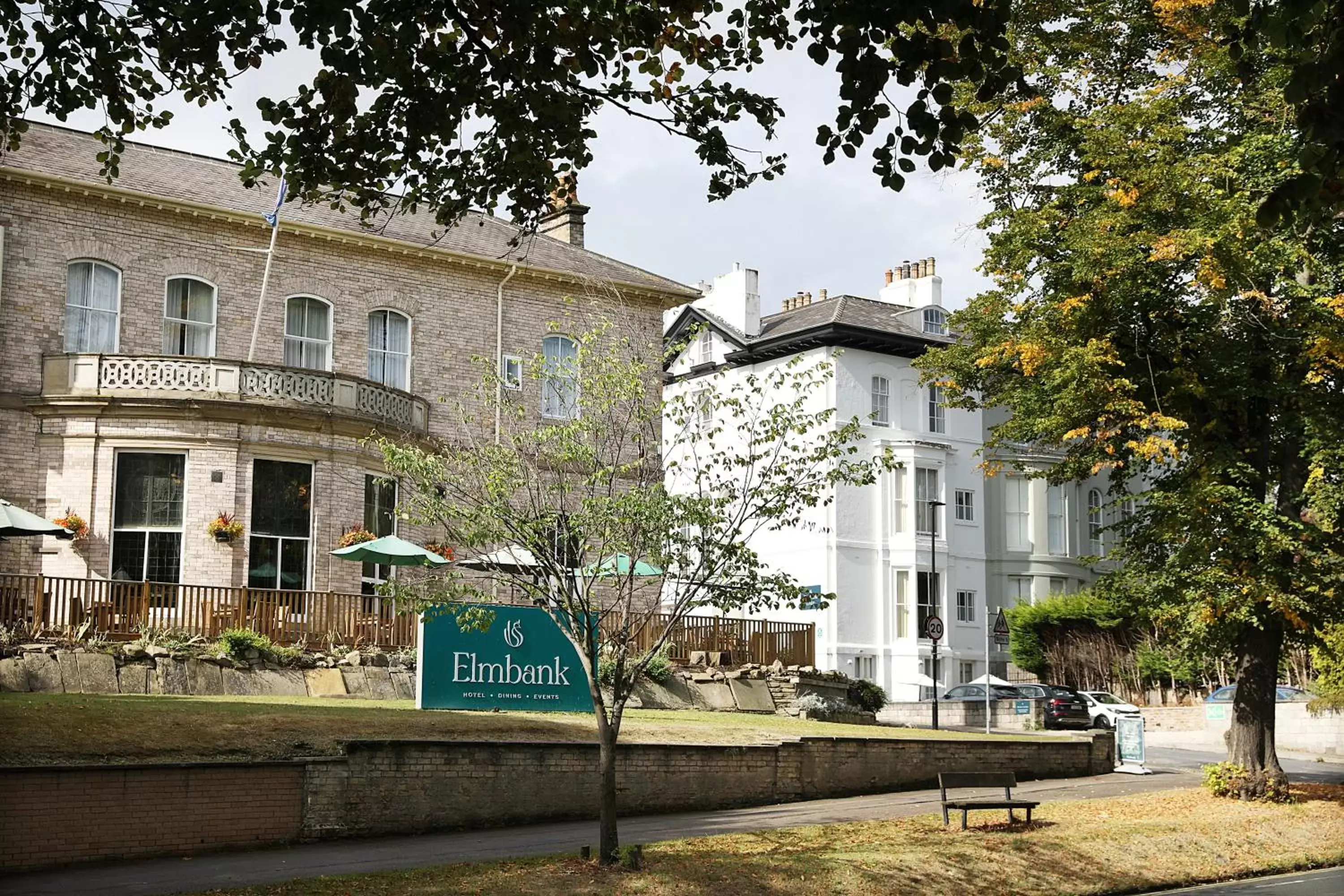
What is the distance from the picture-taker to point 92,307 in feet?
100.0

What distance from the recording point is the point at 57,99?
35.8ft

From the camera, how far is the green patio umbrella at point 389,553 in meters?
25.6

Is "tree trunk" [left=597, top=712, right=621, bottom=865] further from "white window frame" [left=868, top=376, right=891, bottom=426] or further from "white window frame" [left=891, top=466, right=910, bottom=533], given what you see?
"white window frame" [left=868, top=376, right=891, bottom=426]

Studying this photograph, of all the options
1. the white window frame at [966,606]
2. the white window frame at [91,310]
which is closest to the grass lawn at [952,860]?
the white window frame at [91,310]

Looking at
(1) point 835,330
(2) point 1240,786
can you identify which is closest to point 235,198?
(1) point 835,330

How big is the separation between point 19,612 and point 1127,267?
707 inches

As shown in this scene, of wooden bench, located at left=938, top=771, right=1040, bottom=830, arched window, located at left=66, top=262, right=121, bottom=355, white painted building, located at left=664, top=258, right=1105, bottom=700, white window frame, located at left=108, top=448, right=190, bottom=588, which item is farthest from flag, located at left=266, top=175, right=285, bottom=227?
wooden bench, located at left=938, top=771, right=1040, bottom=830

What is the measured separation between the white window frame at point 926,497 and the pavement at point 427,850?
81.5 feet

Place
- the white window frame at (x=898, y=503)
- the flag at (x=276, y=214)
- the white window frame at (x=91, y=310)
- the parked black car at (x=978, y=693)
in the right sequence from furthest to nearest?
the white window frame at (x=898, y=503)
the parked black car at (x=978, y=693)
the white window frame at (x=91, y=310)
the flag at (x=276, y=214)

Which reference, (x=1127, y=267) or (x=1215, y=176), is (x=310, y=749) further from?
(x=1215, y=176)

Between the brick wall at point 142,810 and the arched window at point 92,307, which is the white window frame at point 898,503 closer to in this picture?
the arched window at point 92,307

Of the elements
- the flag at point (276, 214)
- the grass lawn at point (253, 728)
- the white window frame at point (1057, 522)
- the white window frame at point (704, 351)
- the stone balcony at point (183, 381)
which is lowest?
the grass lawn at point (253, 728)

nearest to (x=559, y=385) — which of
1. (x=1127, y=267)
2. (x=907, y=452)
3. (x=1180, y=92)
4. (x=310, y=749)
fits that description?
(x=310, y=749)

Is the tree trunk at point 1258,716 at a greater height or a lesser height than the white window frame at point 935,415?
lesser
